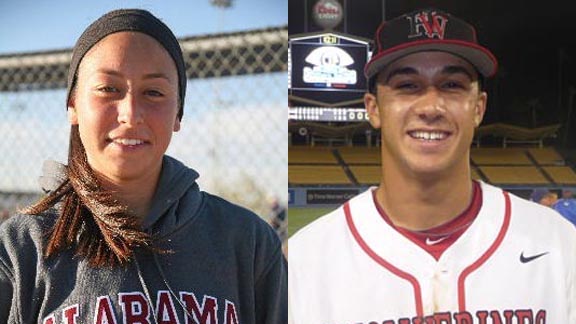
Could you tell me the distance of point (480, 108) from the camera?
6.10 feet

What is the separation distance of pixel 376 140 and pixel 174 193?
1.94 feet

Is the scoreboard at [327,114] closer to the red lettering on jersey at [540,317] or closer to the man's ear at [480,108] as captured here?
the man's ear at [480,108]

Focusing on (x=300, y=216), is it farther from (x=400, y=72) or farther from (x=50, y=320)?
(x=50, y=320)

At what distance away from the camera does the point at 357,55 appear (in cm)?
184

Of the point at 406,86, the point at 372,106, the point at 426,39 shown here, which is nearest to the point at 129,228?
the point at 372,106

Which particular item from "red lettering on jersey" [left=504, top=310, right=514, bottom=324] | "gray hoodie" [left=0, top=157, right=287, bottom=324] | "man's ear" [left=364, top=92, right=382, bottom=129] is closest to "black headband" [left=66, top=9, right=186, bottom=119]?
"gray hoodie" [left=0, top=157, right=287, bottom=324]

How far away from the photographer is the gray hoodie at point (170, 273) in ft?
5.37

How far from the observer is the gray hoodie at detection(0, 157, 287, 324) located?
1.64 metres

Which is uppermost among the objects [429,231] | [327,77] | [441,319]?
[327,77]

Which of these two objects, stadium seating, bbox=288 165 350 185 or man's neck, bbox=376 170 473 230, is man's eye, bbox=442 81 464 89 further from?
stadium seating, bbox=288 165 350 185

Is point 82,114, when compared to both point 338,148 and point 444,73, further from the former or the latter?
point 444,73

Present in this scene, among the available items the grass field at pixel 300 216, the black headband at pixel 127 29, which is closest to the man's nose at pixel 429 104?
the grass field at pixel 300 216

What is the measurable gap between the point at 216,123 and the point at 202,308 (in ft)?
1.77

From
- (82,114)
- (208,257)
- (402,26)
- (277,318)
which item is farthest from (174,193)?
(402,26)
